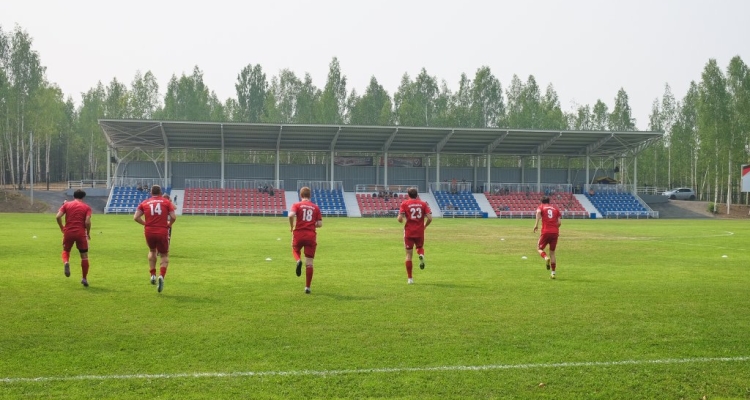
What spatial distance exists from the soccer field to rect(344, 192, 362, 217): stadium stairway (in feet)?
152

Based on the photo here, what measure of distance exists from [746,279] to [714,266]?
3171mm

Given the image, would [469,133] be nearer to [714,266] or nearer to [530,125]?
[530,125]

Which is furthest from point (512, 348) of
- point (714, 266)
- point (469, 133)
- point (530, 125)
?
point (530, 125)

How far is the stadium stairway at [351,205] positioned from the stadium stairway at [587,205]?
76.0ft

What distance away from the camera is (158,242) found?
12.9m

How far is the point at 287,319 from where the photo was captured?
398 inches

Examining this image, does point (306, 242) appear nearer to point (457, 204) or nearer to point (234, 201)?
point (234, 201)

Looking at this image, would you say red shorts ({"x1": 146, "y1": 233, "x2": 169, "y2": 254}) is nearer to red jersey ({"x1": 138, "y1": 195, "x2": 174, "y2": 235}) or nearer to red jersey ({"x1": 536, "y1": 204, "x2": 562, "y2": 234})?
red jersey ({"x1": 138, "y1": 195, "x2": 174, "y2": 235})

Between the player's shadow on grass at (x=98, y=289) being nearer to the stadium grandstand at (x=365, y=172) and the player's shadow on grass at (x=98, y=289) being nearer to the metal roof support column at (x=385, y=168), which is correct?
the stadium grandstand at (x=365, y=172)

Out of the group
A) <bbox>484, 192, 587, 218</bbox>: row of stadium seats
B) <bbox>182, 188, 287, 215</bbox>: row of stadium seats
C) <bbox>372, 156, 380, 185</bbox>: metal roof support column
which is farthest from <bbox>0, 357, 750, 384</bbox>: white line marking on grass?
<bbox>372, 156, 380, 185</bbox>: metal roof support column

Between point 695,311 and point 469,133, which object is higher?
point 469,133

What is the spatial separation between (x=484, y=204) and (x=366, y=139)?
13815 millimetres

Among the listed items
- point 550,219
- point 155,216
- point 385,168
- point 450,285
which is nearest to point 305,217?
point 155,216

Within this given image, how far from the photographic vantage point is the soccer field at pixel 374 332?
22.5 feet
